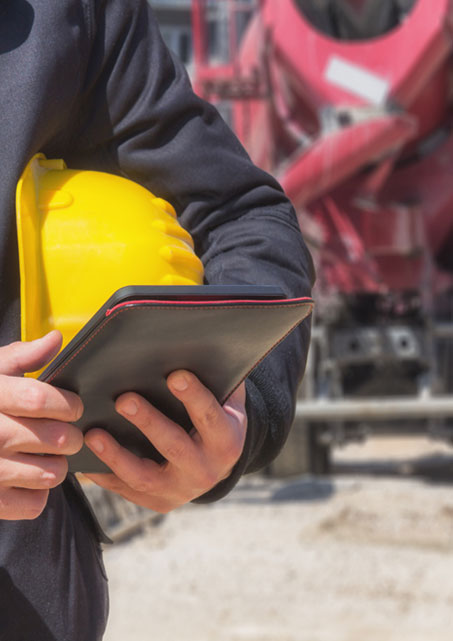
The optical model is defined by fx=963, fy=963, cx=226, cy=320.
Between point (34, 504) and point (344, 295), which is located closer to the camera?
point (34, 504)

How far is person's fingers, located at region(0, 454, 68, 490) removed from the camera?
867mm

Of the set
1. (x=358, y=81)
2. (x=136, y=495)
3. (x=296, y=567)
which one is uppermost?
(x=136, y=495)

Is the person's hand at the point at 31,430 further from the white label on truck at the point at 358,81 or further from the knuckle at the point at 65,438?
the white label on truck at the point at 358,81

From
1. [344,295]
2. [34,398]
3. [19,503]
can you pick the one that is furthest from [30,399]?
[344,295]

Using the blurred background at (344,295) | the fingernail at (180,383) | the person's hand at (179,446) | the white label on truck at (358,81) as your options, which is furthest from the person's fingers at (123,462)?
the white label on truck at (358,81)

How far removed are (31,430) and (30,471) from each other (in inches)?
1.6

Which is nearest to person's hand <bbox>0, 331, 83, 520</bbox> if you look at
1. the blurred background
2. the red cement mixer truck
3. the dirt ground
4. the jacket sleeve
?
the jacket sleeve

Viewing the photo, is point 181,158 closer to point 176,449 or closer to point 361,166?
point 176,449

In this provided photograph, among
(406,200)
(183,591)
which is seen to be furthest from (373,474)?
(183,591)

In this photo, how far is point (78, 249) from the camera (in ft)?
3.53

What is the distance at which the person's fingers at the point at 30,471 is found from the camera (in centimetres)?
87

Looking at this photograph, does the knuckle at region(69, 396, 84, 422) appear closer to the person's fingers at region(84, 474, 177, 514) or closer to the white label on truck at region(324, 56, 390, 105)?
the person's fingers at region(84, 474, 177, 514)

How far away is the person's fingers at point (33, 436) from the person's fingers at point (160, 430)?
0.08 meters

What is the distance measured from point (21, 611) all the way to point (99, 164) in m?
0.57
